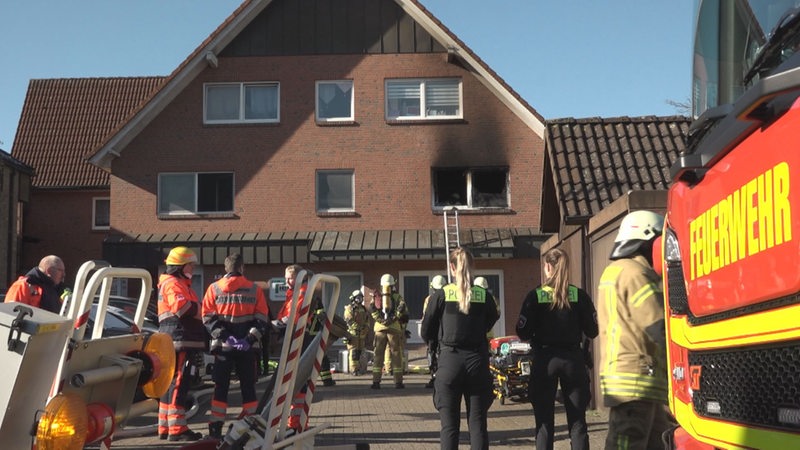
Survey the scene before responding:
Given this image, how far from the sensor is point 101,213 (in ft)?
120

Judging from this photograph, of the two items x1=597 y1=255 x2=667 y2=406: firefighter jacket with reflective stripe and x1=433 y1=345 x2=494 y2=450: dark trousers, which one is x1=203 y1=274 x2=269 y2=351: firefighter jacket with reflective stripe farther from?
x1=597 y1=255 x2=667 y2=406: firefighter jacket with reflective stripe

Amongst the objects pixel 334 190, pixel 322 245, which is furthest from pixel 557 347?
pixel 334 190

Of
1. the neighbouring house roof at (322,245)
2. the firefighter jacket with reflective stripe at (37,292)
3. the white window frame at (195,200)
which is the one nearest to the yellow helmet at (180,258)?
the firefighter jacket with reflective stripe at (37,292)

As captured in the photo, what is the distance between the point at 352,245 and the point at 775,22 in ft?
77.6

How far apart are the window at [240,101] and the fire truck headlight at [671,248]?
24804 mm

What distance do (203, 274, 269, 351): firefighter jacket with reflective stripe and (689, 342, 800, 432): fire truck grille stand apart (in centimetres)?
689

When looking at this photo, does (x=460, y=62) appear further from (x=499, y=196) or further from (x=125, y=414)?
(x=125, y=414)

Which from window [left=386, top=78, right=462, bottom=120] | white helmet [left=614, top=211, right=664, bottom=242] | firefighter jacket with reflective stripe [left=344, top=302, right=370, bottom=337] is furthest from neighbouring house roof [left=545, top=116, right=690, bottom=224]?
window [left=386, top=78, right=462, bottom=120]

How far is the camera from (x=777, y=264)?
8.84 ft

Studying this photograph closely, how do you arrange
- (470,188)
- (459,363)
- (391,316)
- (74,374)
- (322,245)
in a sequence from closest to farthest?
(74,374)
(459,363)
(391,316)
(322,245)
(470,188)

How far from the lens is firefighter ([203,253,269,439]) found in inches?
389

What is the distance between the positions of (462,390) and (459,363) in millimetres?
247

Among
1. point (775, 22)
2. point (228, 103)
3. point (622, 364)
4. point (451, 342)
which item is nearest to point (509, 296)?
point (228, 103)

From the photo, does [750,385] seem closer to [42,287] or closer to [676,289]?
[676,289]
